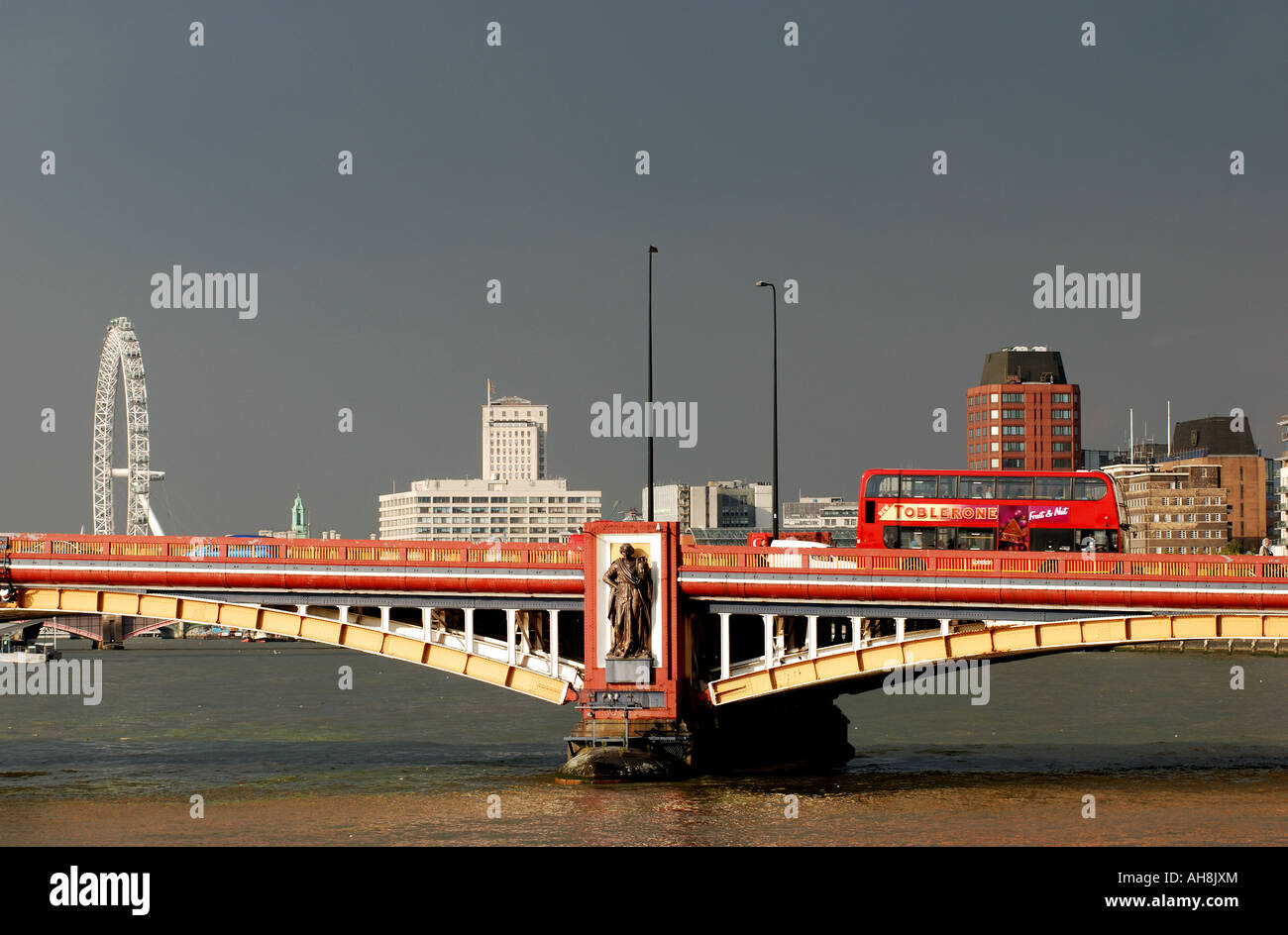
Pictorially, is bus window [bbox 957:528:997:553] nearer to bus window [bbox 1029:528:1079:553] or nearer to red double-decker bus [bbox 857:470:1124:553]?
red double-decker bus [bbox 857:470:1124:553]

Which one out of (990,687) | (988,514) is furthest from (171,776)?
(990,687)

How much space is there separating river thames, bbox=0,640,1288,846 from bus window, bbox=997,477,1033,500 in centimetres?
1006

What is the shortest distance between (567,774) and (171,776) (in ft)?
52.4

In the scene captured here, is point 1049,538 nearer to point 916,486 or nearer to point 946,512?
point 946,512

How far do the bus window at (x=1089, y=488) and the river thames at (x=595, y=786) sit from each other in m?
10.1

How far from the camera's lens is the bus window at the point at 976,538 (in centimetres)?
6519

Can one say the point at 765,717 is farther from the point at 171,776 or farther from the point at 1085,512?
the point at 171,776

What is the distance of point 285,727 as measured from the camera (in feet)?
272

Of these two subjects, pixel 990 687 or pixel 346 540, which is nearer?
pixel 346 540

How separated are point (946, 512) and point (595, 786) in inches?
794

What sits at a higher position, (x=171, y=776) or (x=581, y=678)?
(x=581, y=678)

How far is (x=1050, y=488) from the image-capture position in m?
Result: 65.3
